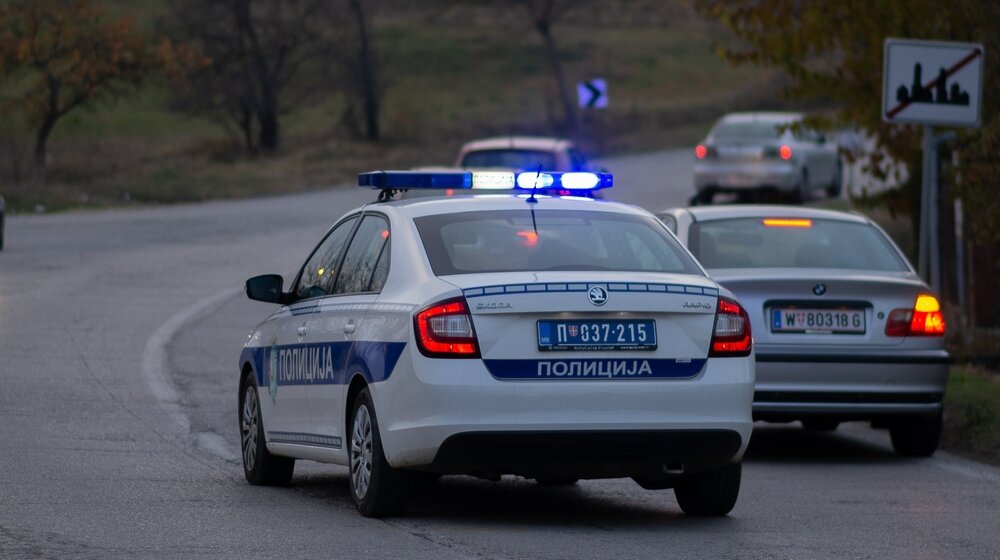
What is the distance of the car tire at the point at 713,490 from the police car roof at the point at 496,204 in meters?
1.23

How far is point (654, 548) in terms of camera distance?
24.5ft

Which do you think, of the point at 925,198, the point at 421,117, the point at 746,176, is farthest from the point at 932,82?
the point at 421,117

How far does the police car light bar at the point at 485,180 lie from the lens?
8.72 metres

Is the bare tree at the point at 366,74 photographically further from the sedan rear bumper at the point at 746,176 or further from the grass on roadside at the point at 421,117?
the sedan rear bumper at the point at 746,176

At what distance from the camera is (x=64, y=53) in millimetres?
46781

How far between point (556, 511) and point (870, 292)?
3127 millimetres

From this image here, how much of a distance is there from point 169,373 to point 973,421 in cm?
607

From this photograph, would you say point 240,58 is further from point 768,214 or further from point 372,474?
point 372,474

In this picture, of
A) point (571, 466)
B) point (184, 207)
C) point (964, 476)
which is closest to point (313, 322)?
point (571, 466)

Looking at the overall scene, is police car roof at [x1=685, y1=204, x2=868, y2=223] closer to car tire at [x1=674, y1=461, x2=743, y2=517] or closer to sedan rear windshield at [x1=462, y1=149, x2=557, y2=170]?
car tire at [x1=674, y1=461, x2=743, y2=517]

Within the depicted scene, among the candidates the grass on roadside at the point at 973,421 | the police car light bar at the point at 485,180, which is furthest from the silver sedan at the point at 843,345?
the police car light bar at the point at 485,180

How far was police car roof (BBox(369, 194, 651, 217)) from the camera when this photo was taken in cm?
848

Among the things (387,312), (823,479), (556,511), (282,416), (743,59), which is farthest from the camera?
(743,59)

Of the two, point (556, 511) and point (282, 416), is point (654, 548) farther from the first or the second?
point (282, 416)
